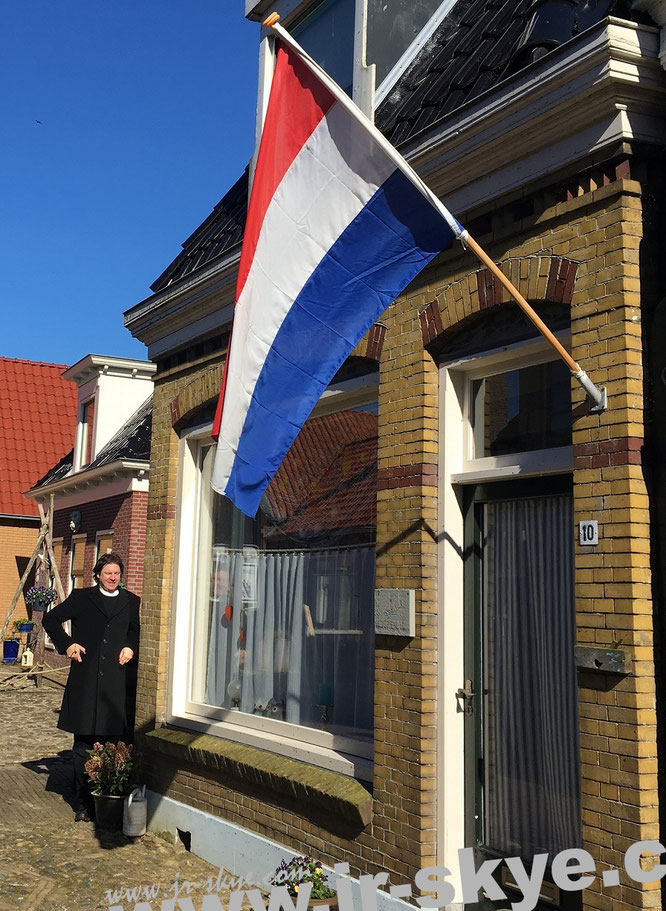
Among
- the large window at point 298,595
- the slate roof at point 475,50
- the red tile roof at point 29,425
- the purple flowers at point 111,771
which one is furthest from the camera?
the red tile roof at point 29,425

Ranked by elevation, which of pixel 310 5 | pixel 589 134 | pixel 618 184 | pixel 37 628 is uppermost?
pixel 310 5

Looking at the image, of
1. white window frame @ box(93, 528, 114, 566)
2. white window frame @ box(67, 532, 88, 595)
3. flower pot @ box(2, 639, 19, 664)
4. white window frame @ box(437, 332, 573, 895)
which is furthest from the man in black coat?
flower pot @ box(2, 639, 19, 664)

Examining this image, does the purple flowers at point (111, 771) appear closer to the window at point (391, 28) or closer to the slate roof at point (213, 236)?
the slate roof at point (213, 236)

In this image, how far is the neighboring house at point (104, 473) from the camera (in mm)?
17062

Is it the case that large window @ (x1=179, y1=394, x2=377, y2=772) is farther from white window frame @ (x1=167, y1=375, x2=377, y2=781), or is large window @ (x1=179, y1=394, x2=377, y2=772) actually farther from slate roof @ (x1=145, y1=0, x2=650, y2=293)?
slate roof @ (x1=145, y1=0, x2=650, y2=293)

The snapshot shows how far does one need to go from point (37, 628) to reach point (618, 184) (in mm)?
19875

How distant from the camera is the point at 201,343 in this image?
8500 millimetres

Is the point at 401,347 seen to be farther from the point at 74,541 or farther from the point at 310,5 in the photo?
the point at 74,541

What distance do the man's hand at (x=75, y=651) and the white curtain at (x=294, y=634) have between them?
112cm

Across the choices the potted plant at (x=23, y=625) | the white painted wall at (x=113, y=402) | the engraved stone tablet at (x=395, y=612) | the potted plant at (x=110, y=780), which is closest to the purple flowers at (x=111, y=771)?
the potted plant at (x=110, y=780)

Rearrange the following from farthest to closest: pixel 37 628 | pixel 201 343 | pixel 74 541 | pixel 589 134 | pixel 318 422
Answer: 1. pixel 37 628
2. pixel 74 541
3. pixel 201 343
4. pixel 318 422
5. pixel 589 134

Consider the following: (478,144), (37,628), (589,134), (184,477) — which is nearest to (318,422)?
(184,477)

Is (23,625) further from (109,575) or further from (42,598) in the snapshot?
(109,575)

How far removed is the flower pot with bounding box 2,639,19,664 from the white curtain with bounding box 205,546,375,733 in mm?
15967
